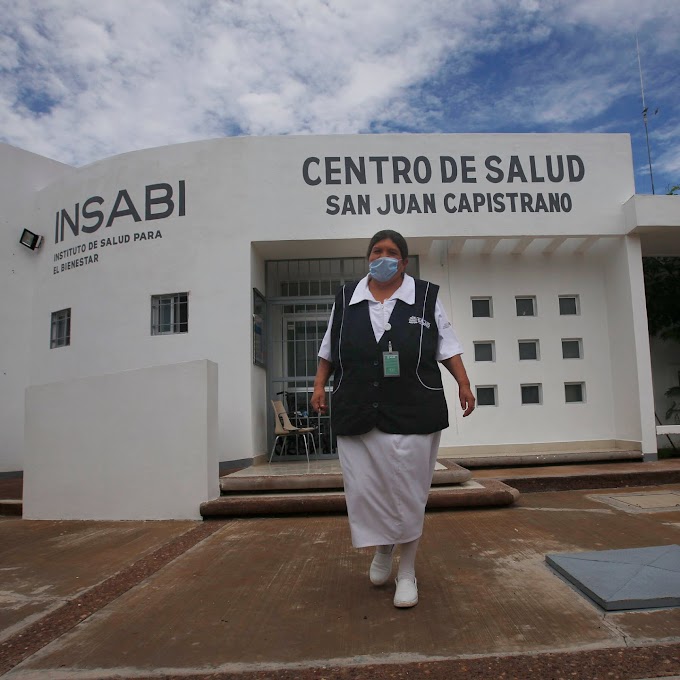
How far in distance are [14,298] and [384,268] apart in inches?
344

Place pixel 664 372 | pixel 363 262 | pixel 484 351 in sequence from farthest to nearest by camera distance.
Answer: pixel 664 372
pixel 363 262
pixel 484 351

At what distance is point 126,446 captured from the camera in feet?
17.4

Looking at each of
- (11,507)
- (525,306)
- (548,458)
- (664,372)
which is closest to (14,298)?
(11,507)

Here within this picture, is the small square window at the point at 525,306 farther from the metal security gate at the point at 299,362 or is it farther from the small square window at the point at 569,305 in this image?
the metal security gate at the point at 299,362

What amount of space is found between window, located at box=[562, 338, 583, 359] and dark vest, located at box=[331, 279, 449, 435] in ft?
20.7

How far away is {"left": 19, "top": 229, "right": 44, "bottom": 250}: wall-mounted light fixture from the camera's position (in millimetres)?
9500

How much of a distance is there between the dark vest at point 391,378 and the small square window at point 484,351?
5.79 metres

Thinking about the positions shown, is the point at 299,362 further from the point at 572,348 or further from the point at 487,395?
the point at 572,348

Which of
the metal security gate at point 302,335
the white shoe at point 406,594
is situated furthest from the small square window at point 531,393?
the white shoe at point 406,594

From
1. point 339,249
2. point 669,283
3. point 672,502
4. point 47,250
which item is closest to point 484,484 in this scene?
point 672,502

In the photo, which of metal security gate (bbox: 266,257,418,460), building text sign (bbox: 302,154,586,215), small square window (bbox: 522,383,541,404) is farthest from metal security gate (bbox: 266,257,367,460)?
small square window (bbox: 522,383,541,404)

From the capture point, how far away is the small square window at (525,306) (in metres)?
8.70

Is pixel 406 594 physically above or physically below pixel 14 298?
below

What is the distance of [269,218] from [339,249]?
1.13m
